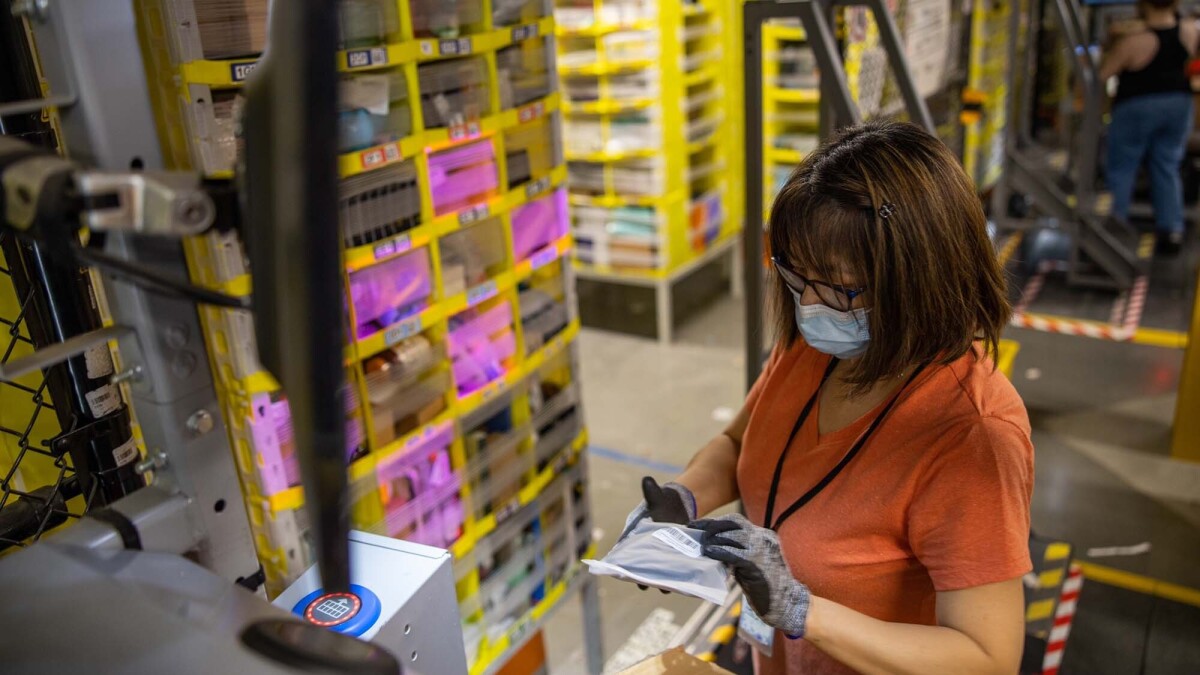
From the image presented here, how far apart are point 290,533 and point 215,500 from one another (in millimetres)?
958

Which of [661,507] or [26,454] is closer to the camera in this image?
[26,454]

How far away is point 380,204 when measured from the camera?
2.26 meters

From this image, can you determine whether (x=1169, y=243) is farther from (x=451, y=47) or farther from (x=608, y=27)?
(x=451, y=47)

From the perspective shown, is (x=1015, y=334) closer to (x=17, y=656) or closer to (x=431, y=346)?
(x=431, y=346)

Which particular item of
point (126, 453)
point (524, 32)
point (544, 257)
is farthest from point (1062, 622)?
point (126, 453)

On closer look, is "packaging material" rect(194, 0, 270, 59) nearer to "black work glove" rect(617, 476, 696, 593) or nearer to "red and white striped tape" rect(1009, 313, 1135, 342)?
"black work glove" rect(617, 476, 696, 593)

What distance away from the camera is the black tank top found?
648 centimetres

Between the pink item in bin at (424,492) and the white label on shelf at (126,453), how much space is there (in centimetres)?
100

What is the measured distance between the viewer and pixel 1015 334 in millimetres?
6207

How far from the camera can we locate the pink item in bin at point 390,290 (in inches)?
89.8

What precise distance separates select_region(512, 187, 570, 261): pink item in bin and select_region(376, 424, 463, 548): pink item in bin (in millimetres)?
616

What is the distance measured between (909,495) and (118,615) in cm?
120

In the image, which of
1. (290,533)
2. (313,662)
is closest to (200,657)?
(313,662)

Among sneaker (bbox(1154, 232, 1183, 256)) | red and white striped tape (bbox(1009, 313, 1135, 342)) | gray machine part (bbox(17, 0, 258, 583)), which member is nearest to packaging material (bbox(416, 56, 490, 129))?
gray machine part (bbox(17, 0, 258, 583))
